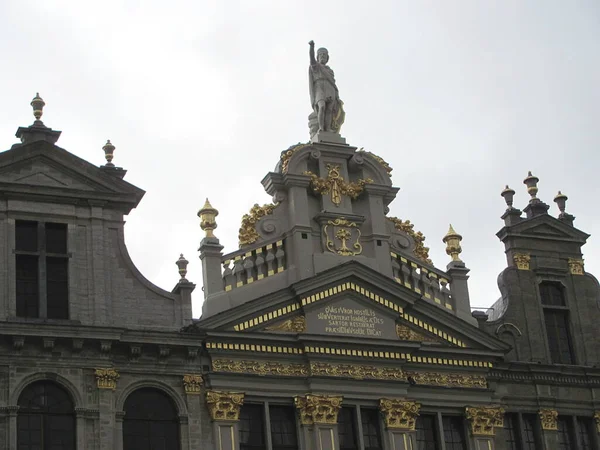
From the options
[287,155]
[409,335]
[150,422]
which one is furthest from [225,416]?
[287,155]

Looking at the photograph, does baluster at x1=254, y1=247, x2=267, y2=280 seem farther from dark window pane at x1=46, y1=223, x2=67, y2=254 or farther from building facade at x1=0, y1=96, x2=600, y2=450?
dark window pane at x1=46, y1=223, x2=67, y2=254

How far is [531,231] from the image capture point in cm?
4219

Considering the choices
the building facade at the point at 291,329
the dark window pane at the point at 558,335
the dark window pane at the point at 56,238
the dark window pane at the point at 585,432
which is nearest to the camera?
the building facade at the point at 291,329

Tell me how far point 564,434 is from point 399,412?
5075 mm

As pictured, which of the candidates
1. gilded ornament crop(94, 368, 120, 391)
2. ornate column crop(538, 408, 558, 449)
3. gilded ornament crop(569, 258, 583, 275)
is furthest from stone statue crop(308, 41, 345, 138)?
gilded ornament crop(94, 368, 120, 391)

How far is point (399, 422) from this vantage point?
3775 cm

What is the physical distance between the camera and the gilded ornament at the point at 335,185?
130 feet

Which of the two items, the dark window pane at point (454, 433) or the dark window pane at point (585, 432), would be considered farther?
the dark window pane at point (585, 432)

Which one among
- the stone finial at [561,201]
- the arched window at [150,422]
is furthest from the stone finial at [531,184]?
the arched window at [150,422]

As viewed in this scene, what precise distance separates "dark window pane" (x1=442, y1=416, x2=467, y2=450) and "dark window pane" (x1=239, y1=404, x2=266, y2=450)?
16.0 ft

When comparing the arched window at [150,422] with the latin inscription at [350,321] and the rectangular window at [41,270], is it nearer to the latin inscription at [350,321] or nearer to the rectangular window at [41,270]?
the rectangular window at [41,270]

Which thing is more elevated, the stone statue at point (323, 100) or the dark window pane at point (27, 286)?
the stone statue at point (323, 100)

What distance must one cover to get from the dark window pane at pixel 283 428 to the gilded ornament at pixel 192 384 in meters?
1.91

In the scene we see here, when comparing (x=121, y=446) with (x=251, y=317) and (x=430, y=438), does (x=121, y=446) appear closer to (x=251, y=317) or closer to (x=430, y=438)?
(x=251, y=317)
